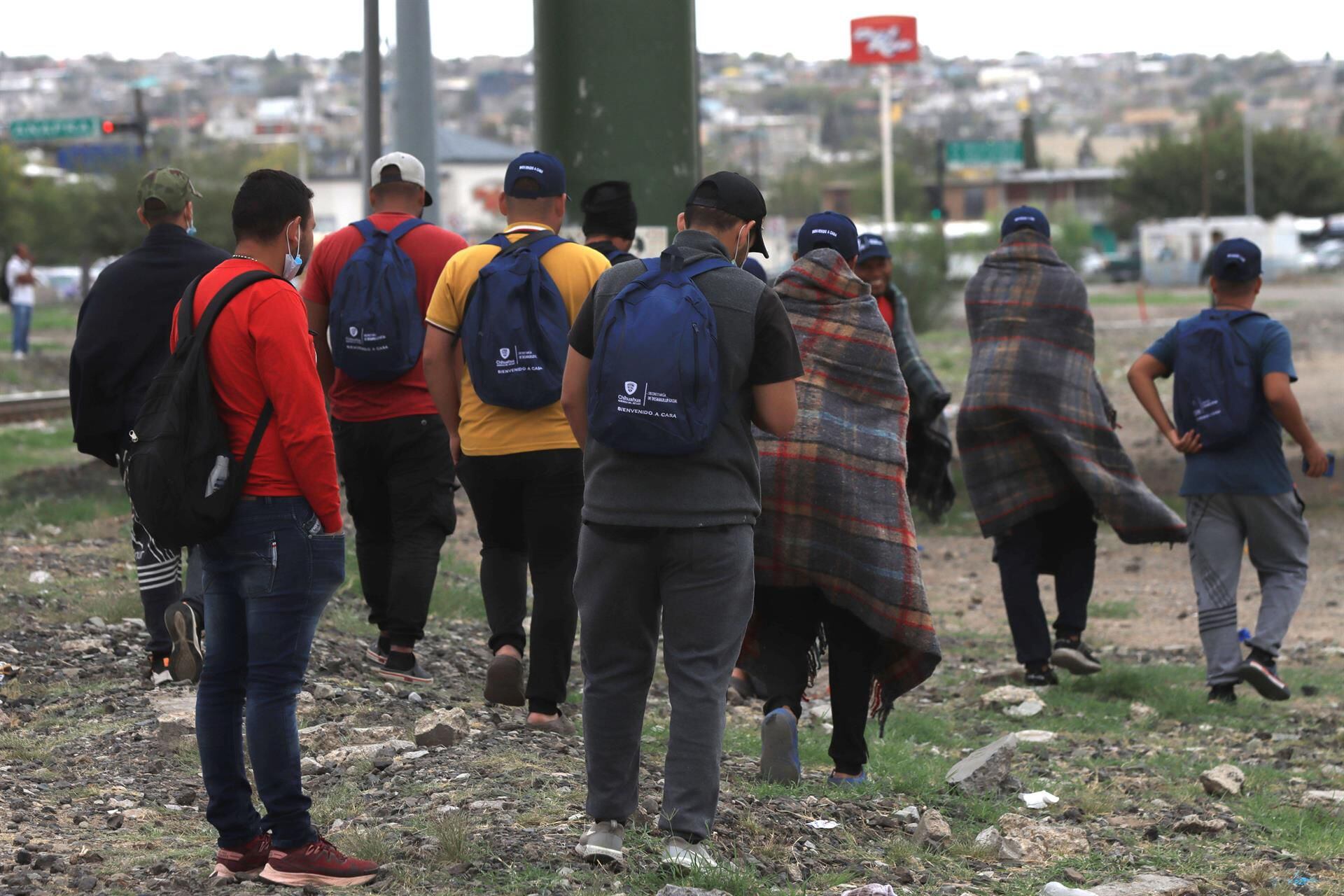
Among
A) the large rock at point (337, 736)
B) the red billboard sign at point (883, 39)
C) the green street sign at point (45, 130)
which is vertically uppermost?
the red billboard sign at point (883, 39)

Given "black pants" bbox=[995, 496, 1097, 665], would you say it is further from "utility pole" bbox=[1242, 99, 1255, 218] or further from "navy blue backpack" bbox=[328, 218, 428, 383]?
"utility pole" bbox=[1242, 99, 1255, 218]

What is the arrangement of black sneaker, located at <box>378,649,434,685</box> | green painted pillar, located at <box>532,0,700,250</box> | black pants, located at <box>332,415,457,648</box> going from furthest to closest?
green painted pillar, located at <box>532,0,700,250</box>
black sneaker, located at <box>378,649,434,685</box>
black pants, located at <box>332,415,457,648</box>

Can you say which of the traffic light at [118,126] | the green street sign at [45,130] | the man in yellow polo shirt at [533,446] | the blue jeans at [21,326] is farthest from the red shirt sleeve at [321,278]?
the green street sign at [45,130]

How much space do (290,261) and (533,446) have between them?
1.47m

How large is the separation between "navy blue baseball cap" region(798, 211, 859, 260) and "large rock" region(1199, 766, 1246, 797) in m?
2.15

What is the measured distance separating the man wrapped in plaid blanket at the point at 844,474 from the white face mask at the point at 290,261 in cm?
162

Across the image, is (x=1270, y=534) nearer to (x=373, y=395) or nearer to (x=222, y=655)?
(x=373, y=395)

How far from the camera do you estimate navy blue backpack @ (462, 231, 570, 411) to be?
5.45 meters

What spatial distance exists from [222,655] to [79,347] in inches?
92.9

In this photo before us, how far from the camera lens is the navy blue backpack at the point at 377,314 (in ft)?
20.1

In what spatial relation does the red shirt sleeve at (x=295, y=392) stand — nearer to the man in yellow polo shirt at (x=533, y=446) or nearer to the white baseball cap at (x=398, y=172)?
the man in yellow polo shirt at (x=533, y=446)

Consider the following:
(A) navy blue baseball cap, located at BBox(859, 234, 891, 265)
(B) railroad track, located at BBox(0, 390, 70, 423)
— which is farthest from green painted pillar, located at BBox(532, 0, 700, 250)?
(B) railroad track, located at BBox(0, 390, 70, 423)

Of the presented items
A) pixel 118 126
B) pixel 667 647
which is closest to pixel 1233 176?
pixel 118 126

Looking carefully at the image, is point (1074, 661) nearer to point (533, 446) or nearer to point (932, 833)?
point (932, 833)
